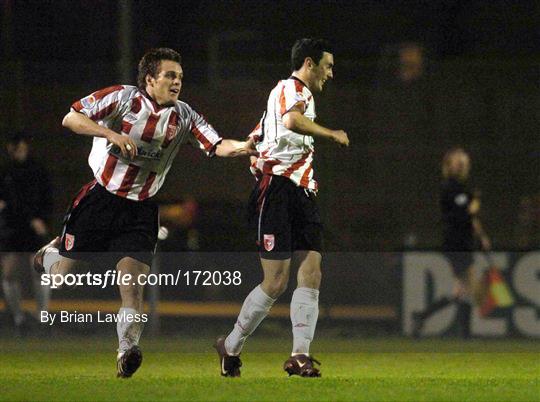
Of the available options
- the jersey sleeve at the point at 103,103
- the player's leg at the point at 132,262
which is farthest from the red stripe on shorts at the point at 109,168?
the jersey sleeve at the point at 103,103

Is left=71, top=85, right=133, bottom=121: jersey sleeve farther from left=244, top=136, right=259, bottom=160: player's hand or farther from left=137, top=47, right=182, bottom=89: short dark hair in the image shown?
left=244, top=136, right=259, bottom=160: player's hand

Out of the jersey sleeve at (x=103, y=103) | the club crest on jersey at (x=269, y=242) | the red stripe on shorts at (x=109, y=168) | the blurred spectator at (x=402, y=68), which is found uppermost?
the blurred spectator at (x=402, y=68)

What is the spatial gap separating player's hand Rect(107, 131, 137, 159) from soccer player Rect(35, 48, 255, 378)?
0.33 metres

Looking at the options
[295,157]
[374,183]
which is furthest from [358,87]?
[295,157]

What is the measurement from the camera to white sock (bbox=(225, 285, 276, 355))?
9.94 metres

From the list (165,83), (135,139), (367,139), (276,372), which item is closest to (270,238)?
(135,139)

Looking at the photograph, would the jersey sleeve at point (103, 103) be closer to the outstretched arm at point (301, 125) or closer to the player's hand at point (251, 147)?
the player's hand at point (251, 147)

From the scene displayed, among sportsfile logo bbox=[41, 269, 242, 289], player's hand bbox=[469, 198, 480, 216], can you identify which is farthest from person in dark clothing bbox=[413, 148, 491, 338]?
sportsfile logo bbox=[41, 269, 242, 289]

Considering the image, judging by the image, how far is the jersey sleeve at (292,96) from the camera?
9.65 m

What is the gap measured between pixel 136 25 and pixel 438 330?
1784cm

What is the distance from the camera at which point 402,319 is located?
14.9 meters

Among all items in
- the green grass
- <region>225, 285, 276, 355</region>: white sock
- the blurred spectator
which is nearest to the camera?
the green grass

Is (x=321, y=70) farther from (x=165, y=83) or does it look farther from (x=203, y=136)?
(x=165, y=83)

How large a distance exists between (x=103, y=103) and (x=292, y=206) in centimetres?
135
